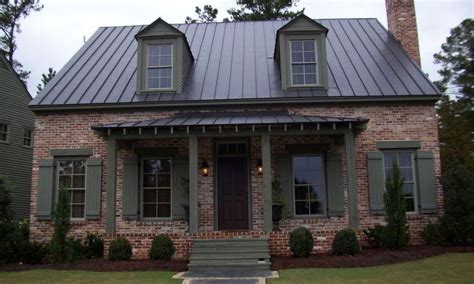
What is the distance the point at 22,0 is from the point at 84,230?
21387 mm

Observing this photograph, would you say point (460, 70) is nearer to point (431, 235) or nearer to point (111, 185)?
point (431, 235)

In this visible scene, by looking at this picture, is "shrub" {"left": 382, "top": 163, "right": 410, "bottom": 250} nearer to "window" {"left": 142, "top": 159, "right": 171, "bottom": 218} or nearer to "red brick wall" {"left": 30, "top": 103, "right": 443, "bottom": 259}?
"red brick wall" {"left": 30, "top": 103, "right": 443, "bottom": 259}

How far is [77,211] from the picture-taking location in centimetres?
1352

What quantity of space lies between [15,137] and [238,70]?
37.3ft

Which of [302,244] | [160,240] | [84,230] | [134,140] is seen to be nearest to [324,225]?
[302,244]

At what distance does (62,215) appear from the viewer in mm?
11391

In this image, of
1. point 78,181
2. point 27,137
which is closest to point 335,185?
point 78,181

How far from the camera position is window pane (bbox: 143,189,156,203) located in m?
13.5

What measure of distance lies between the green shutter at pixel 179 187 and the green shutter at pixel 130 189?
3.41ft

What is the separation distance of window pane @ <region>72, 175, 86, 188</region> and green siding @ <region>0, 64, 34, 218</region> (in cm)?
775

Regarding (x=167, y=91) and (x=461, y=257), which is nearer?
(x=461, y=257)

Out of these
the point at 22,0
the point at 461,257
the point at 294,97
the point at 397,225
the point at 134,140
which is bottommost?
the point at 461,257

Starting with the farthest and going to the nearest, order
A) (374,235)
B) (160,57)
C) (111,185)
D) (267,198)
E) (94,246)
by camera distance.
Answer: (160,57)
(94,246)
(374,235)
(111,185)
(267,198)

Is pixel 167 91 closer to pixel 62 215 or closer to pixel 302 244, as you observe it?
pixel 62 215
